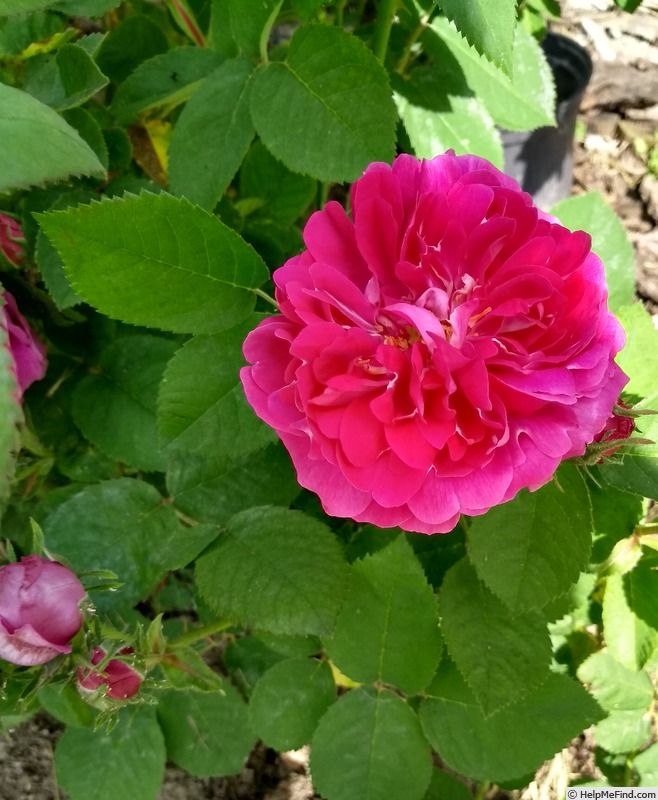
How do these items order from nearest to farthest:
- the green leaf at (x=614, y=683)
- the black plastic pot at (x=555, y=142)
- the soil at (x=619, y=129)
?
the green leaf at (x=614, y=683) → the black plastic pot at (x=555, y=142) → the soil at (x=619, y=129)

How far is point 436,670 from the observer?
783mm

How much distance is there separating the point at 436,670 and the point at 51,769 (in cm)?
73

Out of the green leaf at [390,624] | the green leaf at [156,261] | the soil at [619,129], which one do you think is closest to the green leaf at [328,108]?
the green leaf at [156,261]

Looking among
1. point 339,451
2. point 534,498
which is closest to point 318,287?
point 339,451

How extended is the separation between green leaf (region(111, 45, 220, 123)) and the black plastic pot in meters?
0.85

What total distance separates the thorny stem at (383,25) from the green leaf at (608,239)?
0.27 metres

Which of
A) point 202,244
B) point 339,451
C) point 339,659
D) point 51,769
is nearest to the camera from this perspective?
point 339,451

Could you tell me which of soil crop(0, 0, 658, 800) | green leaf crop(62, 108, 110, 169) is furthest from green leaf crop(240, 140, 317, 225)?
soil crop(0, 0, 658, 800)

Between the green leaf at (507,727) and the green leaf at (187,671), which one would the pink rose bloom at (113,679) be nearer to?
the green leaf at (187,671)

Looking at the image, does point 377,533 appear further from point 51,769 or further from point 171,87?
point 51,769

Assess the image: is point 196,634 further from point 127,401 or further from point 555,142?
point 555,142


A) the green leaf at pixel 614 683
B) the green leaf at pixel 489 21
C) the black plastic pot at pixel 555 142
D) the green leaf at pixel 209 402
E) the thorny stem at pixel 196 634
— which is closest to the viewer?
the green leaf at pixel 489 21

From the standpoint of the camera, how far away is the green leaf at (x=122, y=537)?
0.74m

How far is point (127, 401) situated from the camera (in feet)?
2.89
